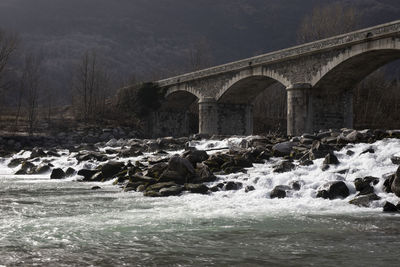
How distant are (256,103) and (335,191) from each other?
41.2 metres

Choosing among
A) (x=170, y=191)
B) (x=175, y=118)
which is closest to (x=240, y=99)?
(x=175, y=118)

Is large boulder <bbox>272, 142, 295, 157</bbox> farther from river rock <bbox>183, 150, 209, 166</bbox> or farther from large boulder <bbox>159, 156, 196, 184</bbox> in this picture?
large boulder <bbox>159, 156, 196, 184</bbox>

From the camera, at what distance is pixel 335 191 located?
1056 centimetres

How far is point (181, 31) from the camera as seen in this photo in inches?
4257

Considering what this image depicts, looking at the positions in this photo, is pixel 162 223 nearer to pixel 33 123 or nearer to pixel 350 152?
pixel 350 152

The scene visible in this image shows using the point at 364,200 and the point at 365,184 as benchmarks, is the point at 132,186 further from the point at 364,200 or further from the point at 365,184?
the point at 364,200

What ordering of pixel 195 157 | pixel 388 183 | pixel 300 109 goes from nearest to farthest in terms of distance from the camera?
1. pixel 388 183
2. pixel 195 157
3. pixel 300 109

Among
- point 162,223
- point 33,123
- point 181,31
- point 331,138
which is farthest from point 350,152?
point 181,31

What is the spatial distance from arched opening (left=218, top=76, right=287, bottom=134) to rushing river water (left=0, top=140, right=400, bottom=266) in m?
19.6

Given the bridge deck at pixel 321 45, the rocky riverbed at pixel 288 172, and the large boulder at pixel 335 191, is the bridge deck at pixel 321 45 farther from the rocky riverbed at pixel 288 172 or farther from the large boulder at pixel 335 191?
the large boulder at pixel 335 191

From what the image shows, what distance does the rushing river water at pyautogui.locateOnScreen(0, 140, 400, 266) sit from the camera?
18.4ft

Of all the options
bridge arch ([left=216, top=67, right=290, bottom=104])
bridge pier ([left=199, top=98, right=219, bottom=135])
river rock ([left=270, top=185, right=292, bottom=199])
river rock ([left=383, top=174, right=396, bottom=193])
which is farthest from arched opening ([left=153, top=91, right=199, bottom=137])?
river rock ([left=383, top=174, right=396, bottom=193])

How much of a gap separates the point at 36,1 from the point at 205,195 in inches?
4262

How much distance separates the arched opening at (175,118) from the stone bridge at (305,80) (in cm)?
657
